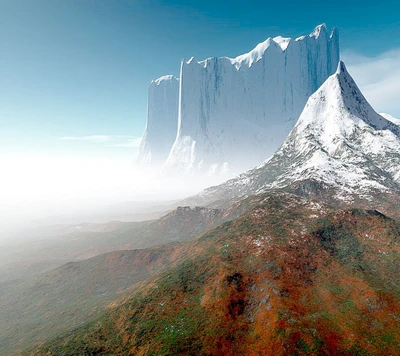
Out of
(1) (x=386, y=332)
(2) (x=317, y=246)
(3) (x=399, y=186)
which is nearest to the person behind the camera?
(1) (x=386, y=332)

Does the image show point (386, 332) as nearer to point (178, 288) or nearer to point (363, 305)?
point (363, 305)

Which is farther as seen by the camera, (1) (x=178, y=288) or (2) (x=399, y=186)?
(2) (x=399, y=186)

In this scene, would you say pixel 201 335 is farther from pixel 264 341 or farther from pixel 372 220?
pixel 372 220

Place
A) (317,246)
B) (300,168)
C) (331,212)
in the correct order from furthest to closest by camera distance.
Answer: (300,168) < (331,212) < (317,246)

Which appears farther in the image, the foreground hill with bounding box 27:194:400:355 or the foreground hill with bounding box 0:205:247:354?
the foreground hill with bounding box 0:205:247:354

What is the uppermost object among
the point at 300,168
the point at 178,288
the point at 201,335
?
the point at 300,168

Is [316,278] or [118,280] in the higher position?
[316,278]

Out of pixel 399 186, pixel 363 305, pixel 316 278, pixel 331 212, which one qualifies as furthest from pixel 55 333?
pixel 399 186

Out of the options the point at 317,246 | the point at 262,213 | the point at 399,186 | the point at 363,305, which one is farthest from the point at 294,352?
the point at 399,186
